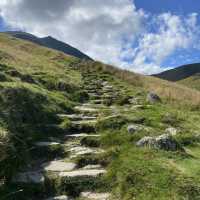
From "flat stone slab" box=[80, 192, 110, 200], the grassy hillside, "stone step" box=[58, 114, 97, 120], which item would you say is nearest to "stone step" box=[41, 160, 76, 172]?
the grassy hillside

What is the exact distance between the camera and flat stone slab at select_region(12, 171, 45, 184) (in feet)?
27.4

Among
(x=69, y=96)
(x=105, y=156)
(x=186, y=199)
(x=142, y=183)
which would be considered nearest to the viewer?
(x=186, y=199)

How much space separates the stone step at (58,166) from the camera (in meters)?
9.27

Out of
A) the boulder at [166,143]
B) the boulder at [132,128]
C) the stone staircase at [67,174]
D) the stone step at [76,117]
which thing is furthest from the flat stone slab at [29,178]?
the stone step at [76,117]

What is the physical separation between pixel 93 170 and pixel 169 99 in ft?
59.0

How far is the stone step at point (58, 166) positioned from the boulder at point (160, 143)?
1.94 meters

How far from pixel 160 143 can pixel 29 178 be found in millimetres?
3561

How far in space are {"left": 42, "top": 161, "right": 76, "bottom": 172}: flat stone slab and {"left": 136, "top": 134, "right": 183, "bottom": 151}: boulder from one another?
1.94 m

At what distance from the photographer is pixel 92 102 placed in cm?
2008

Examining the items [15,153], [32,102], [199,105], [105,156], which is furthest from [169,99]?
[15,153]

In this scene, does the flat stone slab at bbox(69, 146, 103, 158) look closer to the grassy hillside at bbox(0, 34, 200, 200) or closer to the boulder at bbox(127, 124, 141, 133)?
the grassy hillside at bbox(0, 34, 200, 200)

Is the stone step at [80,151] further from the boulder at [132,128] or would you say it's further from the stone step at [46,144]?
the boulder at [132,128]

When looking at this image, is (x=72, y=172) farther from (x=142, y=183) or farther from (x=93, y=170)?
(x=142, y=183)

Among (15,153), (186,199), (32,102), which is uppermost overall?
(32,102)
